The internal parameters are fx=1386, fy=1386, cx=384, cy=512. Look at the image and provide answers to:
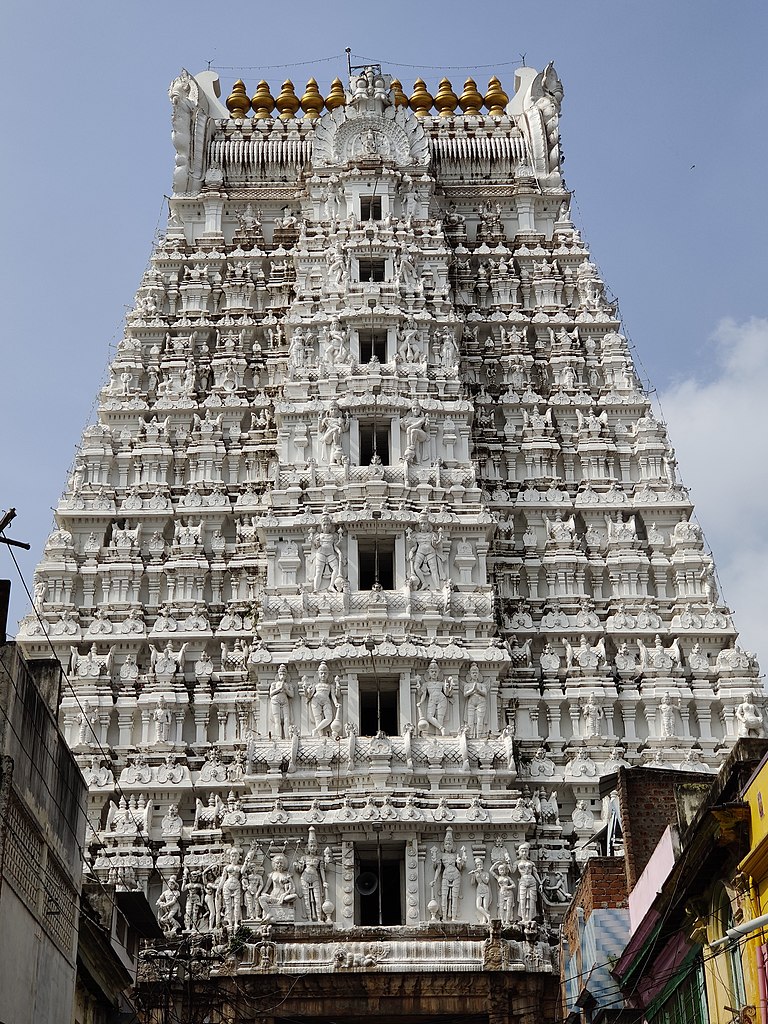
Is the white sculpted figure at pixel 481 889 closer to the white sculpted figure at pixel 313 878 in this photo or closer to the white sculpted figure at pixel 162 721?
the white sculpted figure at pixel 313 878

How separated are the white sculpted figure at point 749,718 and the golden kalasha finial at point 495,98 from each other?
88.1ft

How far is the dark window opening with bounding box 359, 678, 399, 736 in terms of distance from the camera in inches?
1405

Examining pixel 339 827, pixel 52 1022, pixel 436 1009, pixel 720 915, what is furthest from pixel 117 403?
pixel 720 915

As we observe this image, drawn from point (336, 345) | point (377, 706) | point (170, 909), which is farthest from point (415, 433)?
point (170, 909)

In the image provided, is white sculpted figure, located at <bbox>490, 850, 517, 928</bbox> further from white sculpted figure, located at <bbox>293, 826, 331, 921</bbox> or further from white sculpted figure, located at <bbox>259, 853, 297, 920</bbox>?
white sculpted figure, located at <bbox>259, 853, 297, 920</bbox>

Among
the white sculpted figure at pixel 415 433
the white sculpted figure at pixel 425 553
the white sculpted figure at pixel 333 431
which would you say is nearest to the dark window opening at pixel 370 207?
the white sculpted figure at pixel 333 431

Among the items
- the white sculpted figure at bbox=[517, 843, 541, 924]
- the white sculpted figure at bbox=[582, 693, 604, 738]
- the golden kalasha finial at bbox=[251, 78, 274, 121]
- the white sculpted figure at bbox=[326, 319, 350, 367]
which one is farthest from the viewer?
the golden kalasha finial at bbox=[251, 78, 274, 121]

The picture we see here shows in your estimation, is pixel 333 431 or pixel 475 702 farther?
pixel 333 431

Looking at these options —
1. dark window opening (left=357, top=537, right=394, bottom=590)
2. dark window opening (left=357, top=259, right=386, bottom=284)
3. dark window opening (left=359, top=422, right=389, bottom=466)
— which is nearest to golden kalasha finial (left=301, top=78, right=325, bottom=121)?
dark window opening (left=357, top=259, right=386, bottom=284)

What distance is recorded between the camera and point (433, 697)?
34.9 meters

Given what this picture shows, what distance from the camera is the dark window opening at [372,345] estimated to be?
4269 centimetres

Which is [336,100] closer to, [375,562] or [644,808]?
[375,562]

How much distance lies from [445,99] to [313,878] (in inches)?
1315

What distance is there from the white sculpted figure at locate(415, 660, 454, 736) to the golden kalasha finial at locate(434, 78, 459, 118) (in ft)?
87.3
